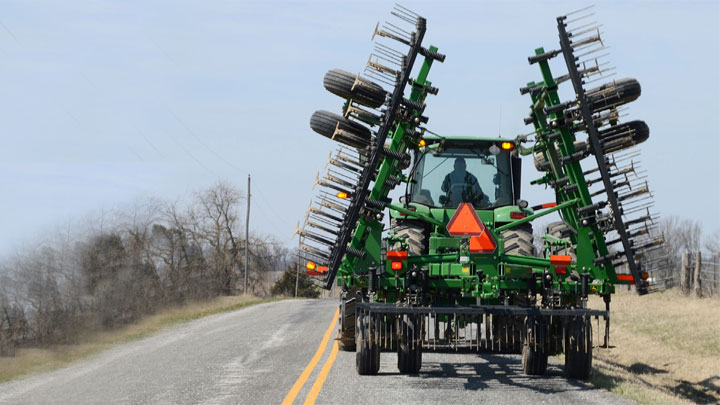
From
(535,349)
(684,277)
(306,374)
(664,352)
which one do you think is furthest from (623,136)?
(684,277)

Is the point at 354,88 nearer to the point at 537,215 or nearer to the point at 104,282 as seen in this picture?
the point at 537,215

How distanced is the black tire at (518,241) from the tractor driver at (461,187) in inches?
31.6

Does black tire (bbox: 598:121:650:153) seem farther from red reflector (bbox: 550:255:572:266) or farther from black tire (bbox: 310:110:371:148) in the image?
black tire (bbox: 310:110:371:148)

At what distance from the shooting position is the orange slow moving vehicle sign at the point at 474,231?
10992mm

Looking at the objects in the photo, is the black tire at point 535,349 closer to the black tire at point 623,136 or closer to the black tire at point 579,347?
the black tire at point 579,347

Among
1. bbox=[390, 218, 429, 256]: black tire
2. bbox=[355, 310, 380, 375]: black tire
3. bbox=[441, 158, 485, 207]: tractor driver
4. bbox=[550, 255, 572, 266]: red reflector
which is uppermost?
bbox=[441, 158, 485, 207]: tractor driver

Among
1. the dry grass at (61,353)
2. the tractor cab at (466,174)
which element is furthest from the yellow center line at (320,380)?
the dry grass at (61,353)

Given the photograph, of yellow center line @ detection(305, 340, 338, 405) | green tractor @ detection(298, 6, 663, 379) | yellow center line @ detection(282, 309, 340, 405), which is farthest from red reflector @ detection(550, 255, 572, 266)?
yellow center line @ detection(282, 309, 340, 405)

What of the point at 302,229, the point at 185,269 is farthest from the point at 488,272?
the point at 185,269

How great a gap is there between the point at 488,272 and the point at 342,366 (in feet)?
8.84

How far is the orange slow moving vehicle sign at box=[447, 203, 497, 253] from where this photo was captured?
1099 centimetres

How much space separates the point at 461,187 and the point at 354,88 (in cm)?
253

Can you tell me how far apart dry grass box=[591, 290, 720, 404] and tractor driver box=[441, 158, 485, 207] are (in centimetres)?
301

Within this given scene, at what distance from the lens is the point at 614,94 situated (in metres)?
11.0
